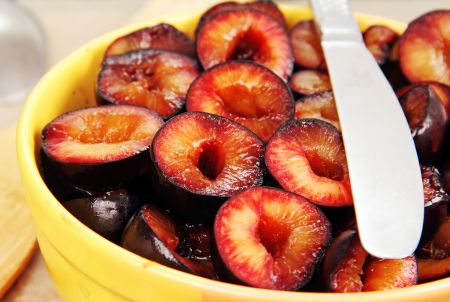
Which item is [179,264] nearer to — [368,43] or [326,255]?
[326,255]

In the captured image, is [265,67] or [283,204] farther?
[265,67]

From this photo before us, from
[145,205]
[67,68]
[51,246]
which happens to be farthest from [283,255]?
[67,68]

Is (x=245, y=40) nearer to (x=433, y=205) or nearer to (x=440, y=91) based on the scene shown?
(x=440, y=91)

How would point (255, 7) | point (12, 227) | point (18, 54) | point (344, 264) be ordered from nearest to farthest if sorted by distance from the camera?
1. point (344, 264)
2. point (12, 227)
3. point (255, 7)
4. point (18, 54)

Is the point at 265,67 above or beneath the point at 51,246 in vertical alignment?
above

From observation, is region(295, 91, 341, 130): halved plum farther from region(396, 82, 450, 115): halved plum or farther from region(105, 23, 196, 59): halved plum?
region(105, 23, 196, 59): halved plum

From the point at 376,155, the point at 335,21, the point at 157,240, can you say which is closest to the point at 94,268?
the point at 157,240

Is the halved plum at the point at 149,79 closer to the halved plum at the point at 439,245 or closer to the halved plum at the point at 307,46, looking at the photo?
the halved plum at the point at 307,46
